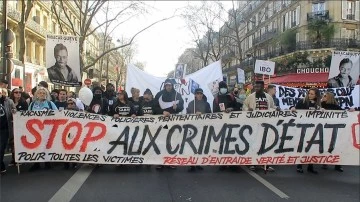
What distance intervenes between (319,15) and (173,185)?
38.8 meters

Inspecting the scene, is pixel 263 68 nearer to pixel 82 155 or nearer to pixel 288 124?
pixel 288 124

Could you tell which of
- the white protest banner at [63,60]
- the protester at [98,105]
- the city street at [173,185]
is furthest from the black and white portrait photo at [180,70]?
the city street at [173,185]

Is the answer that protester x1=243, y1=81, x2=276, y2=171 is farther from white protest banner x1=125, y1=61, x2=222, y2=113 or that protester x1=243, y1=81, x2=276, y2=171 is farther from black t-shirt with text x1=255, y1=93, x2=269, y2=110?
white protest banner x1=125, y1=61, x2=222, y2=113

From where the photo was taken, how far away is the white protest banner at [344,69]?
1263 cm

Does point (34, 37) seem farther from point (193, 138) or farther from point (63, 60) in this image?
point (193, 138)

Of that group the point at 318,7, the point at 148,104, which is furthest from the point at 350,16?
the point at 148,104

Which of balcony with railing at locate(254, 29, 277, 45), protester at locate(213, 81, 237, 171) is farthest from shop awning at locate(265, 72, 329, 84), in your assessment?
protester at locate(213, 81, 237, 171)

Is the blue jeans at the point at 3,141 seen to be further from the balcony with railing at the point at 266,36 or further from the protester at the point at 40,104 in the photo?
the balcony with railing at the point at 266,36

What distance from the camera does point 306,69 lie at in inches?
1438

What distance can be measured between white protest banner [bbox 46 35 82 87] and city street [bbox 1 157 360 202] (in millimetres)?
3283

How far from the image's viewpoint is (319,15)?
41.6 metres

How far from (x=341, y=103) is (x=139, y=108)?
612cm

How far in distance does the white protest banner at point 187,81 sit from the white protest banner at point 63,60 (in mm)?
3310

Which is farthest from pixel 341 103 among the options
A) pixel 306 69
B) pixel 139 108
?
pixel 306 69
